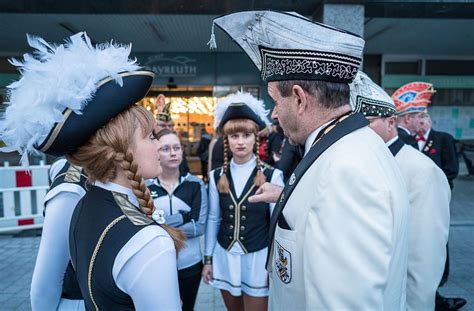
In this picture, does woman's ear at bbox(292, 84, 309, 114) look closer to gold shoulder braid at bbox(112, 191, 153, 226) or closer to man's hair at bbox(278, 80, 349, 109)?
man's hair at bbox(278, 80, 349, 109)

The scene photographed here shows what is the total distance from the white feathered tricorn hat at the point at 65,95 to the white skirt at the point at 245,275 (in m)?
1.85

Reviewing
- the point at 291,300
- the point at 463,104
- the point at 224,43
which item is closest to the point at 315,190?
the point at 291,300

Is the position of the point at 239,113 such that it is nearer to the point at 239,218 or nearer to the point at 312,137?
the point at 239,218

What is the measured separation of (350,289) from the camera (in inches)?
42.6

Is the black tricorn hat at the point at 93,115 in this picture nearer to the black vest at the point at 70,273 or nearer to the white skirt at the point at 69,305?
the black vest at the point at 70,273

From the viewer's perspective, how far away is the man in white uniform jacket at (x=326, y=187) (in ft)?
3.58

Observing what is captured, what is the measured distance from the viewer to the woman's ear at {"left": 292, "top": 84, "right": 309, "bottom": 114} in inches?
55.6

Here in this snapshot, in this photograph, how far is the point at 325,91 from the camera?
1402 millimetres

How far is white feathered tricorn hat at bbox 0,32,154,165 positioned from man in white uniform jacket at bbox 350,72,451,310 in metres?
1.45

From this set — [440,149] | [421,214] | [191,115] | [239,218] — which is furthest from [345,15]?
[191,115]

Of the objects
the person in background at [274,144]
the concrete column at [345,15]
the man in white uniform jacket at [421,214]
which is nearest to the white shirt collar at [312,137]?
the man in white uniform jacket at [421,214]

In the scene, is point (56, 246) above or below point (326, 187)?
below

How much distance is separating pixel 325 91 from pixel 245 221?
5.55 feet

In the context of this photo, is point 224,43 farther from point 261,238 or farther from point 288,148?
point 261,238
